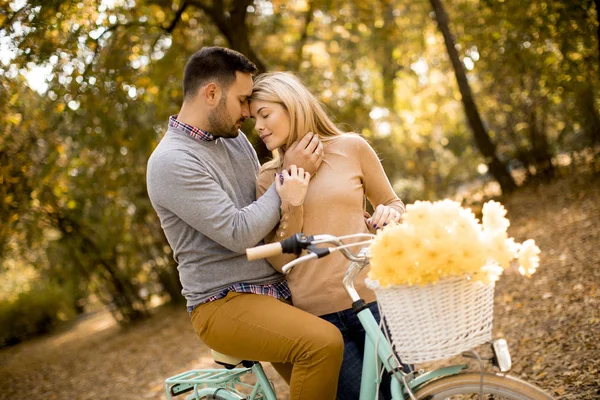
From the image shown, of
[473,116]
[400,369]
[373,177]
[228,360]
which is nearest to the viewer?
[400,369]

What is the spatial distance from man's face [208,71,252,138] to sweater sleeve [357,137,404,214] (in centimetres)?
61

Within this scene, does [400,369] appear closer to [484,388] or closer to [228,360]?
[484,388]

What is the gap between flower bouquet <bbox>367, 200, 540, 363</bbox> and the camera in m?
1.76

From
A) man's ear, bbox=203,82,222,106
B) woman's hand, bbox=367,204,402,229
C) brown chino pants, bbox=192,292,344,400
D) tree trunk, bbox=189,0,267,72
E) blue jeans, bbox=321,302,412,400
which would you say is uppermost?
tree trunk, bbox=189,0,267,72

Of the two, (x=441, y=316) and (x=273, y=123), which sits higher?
(x=273, y=123)

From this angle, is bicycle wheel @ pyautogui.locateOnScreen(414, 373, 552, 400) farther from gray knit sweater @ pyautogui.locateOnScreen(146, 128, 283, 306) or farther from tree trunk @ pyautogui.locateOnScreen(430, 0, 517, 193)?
tree trunk @ pyautogui.locateOnScreen(430, 0, 517, 193)

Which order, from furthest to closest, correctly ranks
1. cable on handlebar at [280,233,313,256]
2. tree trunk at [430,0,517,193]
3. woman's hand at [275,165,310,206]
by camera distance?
1. tree trunk at [430,0,517,193]
2. woman's hand at [275,165,310,206]
3. cable on handlebar at [280,233,313,256]

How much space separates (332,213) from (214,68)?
0.92 meters

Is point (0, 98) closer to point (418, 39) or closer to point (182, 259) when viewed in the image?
point (182, 259)

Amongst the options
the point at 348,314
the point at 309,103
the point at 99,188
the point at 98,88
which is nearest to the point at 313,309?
the point at 348,314

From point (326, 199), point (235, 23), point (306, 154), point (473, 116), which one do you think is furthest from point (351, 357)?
point (473, 116)

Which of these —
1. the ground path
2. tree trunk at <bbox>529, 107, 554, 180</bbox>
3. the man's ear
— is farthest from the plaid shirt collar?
tree trunk at <bbox>529, 107, 554, 180</bbox>

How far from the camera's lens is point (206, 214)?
7.84 feet

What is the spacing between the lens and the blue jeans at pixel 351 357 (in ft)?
8.56
